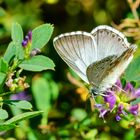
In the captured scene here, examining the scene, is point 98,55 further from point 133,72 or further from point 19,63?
point 19,63

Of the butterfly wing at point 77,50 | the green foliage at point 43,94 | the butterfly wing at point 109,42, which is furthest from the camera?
the green foliage at point 43,94

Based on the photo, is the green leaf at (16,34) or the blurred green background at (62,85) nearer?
the green leaf at (16,34)

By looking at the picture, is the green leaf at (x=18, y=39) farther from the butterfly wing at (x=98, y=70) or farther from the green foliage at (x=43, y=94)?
the green foliage at (x=43, y=94)

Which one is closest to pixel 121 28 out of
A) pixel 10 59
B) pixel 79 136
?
pixel 79 136

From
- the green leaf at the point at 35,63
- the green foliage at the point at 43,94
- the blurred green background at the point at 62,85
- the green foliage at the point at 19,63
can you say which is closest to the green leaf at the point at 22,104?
the green foliage at the point at 19,63

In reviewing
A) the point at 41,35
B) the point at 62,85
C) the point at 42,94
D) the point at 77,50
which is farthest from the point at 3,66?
the point at 62,85

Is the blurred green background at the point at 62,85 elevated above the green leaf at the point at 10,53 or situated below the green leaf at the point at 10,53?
below

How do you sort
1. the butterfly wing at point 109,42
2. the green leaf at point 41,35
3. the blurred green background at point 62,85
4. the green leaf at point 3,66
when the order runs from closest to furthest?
the green leaf at point 3,66, the green leaf at point 41,35, the butterfly wing at point 109,42, the blurred green background at point 62,85
